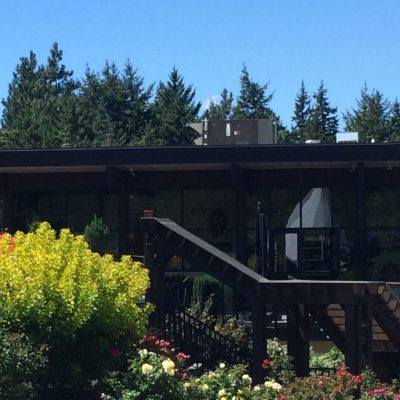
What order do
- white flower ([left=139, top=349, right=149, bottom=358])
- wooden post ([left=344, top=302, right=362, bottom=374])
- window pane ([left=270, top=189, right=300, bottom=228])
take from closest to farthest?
white flower ([left=139, top=349, right=149, bottom=358]), wooden post ([left=344, top=302, right=362, bottom=374]), window pane ([left=270, top=189, right=300, bottom=228])

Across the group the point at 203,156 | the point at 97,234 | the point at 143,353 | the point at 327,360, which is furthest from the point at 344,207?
the point at 143,353

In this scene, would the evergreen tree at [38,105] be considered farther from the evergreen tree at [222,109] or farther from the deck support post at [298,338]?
the deck support post at [298,338]

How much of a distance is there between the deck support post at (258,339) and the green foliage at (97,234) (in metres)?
14.4

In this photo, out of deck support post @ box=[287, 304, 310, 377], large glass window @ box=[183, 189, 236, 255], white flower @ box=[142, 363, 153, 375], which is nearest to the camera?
white flower @ box=[142, 363, 153, 375]

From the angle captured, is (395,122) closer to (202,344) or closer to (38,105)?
(38,105)

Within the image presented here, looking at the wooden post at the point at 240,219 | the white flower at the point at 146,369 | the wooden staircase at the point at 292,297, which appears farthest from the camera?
the wooden post at the point at 240,219

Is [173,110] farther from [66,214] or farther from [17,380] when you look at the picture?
[17,380]

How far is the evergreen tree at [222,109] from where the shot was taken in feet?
321

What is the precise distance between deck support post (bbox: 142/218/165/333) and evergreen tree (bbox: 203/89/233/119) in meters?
84.0

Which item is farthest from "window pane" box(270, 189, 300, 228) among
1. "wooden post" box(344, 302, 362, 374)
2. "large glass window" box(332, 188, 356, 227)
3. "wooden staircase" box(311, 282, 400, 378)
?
"wooden post" box(344, 302, 362, 374)

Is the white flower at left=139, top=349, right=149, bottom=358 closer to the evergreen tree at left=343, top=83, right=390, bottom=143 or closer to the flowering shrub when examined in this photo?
the flowering shrub

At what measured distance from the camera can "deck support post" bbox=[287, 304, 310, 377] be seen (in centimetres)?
1345

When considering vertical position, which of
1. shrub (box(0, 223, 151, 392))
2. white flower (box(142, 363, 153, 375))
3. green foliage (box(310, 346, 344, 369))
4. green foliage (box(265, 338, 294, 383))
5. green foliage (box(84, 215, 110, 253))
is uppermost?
green foliage (box(84, 215, 110, 253))

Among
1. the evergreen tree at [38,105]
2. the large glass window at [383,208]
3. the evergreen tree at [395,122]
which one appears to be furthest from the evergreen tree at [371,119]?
the large glass window at [383,208]
